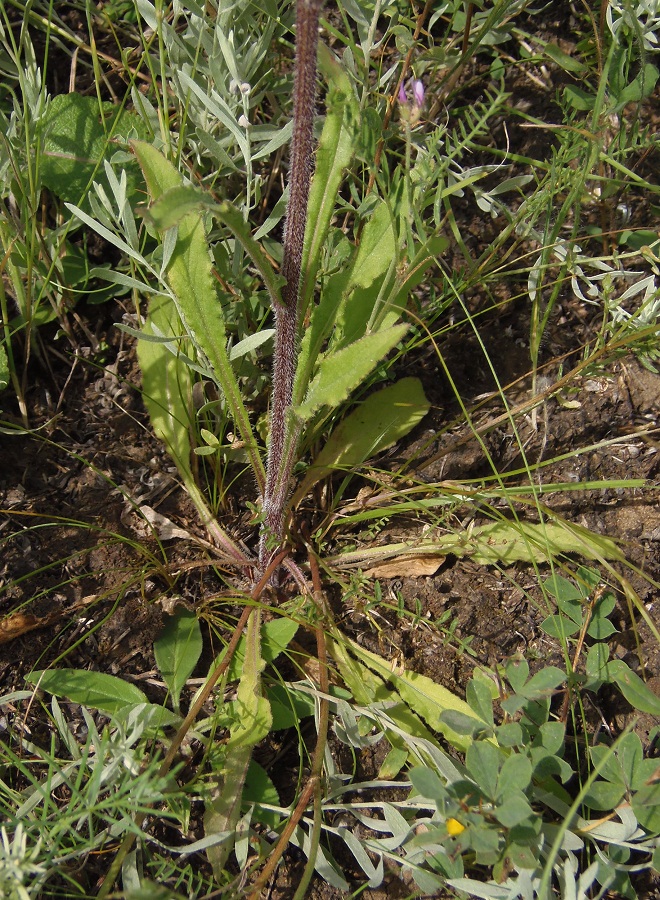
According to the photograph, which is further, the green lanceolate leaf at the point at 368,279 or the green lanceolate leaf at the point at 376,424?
the green lanceolate leaf at the point at 376,424

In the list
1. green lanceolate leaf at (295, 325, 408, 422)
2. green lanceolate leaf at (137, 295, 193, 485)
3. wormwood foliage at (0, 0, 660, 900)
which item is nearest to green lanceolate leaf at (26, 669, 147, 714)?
wormwood foliage at (0, 0, 660, 900)

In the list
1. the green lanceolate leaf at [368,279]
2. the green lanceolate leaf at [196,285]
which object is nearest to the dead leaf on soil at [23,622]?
the green lanceolate leaf at [196,285]

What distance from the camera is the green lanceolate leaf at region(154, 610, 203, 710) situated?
1791 millimetres

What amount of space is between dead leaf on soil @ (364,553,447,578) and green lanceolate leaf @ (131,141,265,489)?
0.68 meters

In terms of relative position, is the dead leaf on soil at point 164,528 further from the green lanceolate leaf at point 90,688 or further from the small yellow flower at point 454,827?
the small yellow flower at point 454,827

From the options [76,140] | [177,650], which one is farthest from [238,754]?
[76,140]

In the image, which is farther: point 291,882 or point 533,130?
point 533,130

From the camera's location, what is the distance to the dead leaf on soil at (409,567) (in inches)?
79.4

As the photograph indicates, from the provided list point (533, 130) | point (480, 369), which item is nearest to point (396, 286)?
point (480, 369)

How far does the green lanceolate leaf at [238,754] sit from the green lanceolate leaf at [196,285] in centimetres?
72

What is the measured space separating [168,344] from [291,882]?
55.9 inches

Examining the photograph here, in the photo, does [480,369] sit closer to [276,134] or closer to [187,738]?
[276,134]

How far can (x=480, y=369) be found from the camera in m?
2.26

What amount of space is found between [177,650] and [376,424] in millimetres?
854
